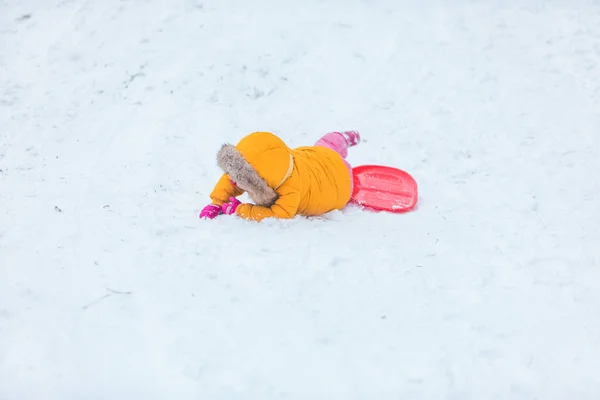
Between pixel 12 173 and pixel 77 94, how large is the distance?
236cm

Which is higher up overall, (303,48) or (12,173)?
(303,48)

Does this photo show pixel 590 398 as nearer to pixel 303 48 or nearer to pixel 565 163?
pixel 565 163

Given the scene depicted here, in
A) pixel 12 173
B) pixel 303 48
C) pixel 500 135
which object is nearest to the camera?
pixel 12 173

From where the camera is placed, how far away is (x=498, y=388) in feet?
12.2

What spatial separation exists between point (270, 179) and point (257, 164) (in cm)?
19

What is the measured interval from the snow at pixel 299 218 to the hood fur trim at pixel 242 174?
377 millimetres

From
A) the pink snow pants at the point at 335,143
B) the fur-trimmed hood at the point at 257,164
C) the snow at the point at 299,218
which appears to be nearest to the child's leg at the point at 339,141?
the pink snow pants at the point at 335,143

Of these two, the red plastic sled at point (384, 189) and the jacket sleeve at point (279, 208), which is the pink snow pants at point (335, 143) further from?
the jacket sleeve at point (279, 208)

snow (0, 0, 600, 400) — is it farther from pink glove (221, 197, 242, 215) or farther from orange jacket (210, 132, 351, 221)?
orange jacket (210, 132, 351, 221)

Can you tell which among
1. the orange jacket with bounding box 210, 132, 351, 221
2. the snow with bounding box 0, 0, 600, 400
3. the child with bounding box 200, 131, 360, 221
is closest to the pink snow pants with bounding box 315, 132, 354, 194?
the child with bounding box 200, 131, 360, 221

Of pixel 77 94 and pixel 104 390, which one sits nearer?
pixel 104 390

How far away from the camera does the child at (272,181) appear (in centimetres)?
528

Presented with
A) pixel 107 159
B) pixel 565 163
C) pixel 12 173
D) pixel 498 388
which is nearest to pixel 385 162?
pixel 565 163

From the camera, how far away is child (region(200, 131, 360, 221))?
5281 millimetres
